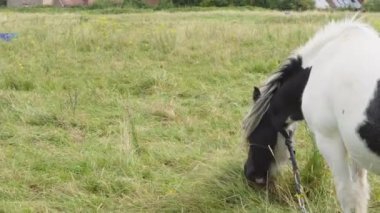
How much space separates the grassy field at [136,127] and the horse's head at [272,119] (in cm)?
15

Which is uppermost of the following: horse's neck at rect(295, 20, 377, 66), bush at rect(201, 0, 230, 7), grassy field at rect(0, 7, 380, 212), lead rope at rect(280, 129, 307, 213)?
horse's neck at rect(295, 20, 377, 66)

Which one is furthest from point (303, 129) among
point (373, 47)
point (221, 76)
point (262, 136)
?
point (221, 76)

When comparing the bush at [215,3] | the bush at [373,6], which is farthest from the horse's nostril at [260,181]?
the bush at [215,3]

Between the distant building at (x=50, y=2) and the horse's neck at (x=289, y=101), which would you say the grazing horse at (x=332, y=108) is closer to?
the horse's neck at (x=289, y=101)

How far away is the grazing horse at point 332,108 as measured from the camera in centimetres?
301

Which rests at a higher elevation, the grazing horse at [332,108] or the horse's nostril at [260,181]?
the grazing horse at [332,108]

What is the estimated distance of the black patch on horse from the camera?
292cm

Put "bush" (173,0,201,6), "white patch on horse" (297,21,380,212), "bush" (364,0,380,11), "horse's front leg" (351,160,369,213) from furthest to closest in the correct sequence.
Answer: "bush" (173,0,201,6) < "bush" (364,0,380,11) < "horse's front leg" (351,160,369,213) < "white patch on horse" (297,21,380,212)

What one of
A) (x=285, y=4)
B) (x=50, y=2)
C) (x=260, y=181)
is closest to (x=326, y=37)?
(x=260, y=181)

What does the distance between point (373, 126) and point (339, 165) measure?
467 mm

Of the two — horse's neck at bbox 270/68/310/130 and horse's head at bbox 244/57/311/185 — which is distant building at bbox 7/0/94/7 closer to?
horse's head at bbox 244/57/311/185

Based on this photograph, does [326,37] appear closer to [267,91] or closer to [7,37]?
[267,91]

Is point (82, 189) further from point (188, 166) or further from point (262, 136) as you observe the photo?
point (262, 136)

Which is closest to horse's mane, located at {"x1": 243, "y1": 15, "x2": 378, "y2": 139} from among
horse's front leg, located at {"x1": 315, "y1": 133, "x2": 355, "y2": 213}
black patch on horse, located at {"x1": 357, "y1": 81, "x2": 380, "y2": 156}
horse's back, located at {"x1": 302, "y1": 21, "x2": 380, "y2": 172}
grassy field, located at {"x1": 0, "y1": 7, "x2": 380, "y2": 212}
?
horse's back, located at {"x1": 302, "y1": 21, "x2": 380, "y2": 172}
